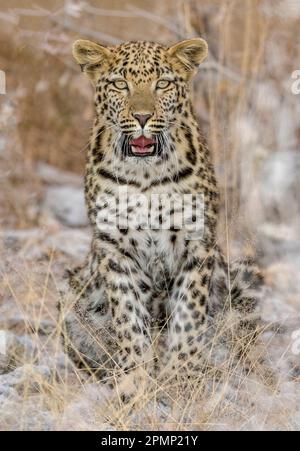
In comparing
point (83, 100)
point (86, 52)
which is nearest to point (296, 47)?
point (83, 100)

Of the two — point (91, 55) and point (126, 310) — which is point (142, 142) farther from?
point (126, 310)

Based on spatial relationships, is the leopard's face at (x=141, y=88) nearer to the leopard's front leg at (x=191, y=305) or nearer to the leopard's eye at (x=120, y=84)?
the leopard's eye at (x=120, y=84)

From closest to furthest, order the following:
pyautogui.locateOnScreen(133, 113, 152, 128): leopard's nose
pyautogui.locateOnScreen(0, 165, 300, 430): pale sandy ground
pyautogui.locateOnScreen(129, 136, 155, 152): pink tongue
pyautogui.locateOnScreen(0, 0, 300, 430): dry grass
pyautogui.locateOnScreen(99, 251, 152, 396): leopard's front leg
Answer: pyautogui.locateOnScreen(0, 165, 300, 430): pale sandy ground, pyautogui.locateOnScreen(0, 0, 300, 430): dry grass, pyautogui.locateOnScreen(133, 113, 152, 128): leopard's nose, pyautogui.locateOnScreen(129, 136, 155, 152): pink tongue, pyautogui.locateOnScreen(99, 251, 152, 396): leopard's front leg

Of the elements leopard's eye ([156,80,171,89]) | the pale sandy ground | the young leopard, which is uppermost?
leopard's eye ([156,80,171,89])

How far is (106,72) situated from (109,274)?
1.35 m

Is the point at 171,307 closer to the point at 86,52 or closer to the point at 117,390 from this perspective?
the point at 117,390

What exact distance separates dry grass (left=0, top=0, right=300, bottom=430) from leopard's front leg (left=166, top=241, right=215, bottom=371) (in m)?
0.15

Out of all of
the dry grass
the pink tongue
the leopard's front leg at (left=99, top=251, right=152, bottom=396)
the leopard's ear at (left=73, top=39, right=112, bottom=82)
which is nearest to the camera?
the dry grass

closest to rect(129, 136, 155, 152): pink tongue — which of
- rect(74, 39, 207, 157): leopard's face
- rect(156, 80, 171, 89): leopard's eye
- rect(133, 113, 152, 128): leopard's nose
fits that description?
rect(74, 39, 207, 157): leopard's face

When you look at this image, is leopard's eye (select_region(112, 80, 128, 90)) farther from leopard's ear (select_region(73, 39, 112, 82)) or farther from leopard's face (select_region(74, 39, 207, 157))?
leopard's ear (select_region(73, 39, 112, 82))

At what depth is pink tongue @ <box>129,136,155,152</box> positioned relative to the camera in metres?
6.94

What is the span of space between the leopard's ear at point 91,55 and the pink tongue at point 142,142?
663 millimetres

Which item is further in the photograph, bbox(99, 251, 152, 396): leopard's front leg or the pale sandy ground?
bbox(99, 251, 152, 396): leopard's front leg

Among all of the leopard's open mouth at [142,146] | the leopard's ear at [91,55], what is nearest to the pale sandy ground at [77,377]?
the leopard's open mouth at [142,146]
